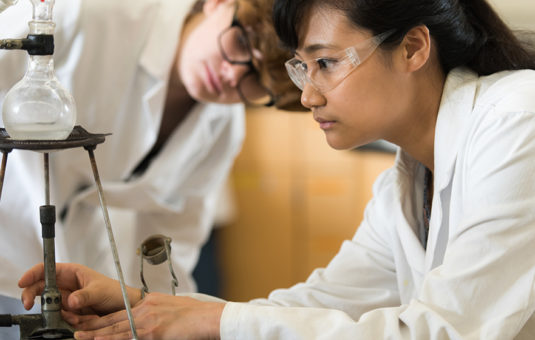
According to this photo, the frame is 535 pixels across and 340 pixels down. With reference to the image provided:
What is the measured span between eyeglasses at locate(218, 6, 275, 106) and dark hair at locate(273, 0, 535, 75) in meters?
0.54

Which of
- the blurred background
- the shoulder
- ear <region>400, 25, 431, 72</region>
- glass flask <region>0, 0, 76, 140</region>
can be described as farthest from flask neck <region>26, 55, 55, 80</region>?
the blurred background

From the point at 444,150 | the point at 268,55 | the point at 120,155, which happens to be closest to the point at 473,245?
the point at 444,150

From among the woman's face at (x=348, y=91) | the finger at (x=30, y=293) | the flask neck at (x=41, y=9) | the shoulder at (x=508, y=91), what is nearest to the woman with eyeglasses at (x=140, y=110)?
the finger at (x=30, y=293)

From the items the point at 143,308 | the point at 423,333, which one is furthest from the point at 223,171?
the point at 423,333

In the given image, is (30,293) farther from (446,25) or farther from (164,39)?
(164,39)

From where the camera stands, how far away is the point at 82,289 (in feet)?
3.83

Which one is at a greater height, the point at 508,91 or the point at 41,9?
the point at 41,9

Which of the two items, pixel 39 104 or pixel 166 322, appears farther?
pixel 166 322

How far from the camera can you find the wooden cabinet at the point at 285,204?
11.8ft

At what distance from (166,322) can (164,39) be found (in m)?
1.10

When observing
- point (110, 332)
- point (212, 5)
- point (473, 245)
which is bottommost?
point (110, 332)

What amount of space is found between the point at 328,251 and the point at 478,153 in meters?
2.64

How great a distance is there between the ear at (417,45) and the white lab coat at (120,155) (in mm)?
769

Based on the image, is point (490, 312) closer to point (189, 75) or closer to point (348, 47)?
point (348, 47)
